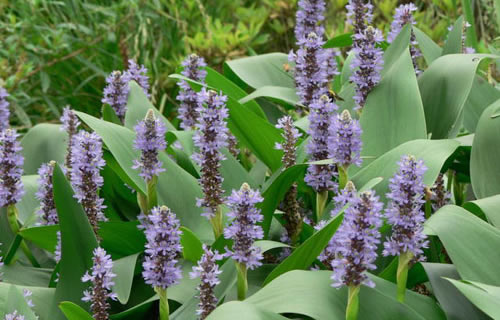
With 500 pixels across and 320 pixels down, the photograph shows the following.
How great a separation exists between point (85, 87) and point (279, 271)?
5.44m

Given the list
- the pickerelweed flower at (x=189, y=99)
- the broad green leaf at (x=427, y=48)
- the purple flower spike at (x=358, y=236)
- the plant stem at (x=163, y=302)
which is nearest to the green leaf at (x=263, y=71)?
the pickerelweed flower at (x=189, y=99)

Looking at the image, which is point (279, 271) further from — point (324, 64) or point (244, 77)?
point (244, 77)

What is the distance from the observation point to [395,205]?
183 cm

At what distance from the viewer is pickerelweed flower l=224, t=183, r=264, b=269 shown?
73.5 inches

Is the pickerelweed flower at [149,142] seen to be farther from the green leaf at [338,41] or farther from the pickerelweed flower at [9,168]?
the green leaf at [338,41]

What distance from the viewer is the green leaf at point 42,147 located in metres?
3.33

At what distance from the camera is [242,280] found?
2033 mm

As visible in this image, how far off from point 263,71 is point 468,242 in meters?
1.79

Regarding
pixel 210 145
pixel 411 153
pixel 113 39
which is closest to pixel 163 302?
pixel 210 145

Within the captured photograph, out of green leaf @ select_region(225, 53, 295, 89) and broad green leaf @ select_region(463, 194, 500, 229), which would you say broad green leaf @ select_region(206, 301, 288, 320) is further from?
green leaf @ select_region(225, 53, 295, 89)

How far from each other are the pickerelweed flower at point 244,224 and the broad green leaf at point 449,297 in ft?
1.48

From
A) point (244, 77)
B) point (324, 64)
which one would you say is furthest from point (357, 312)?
point (244, 77)

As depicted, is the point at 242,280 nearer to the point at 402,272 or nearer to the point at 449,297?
the point at 402,272

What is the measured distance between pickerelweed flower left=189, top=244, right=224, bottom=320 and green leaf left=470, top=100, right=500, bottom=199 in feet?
3.01
